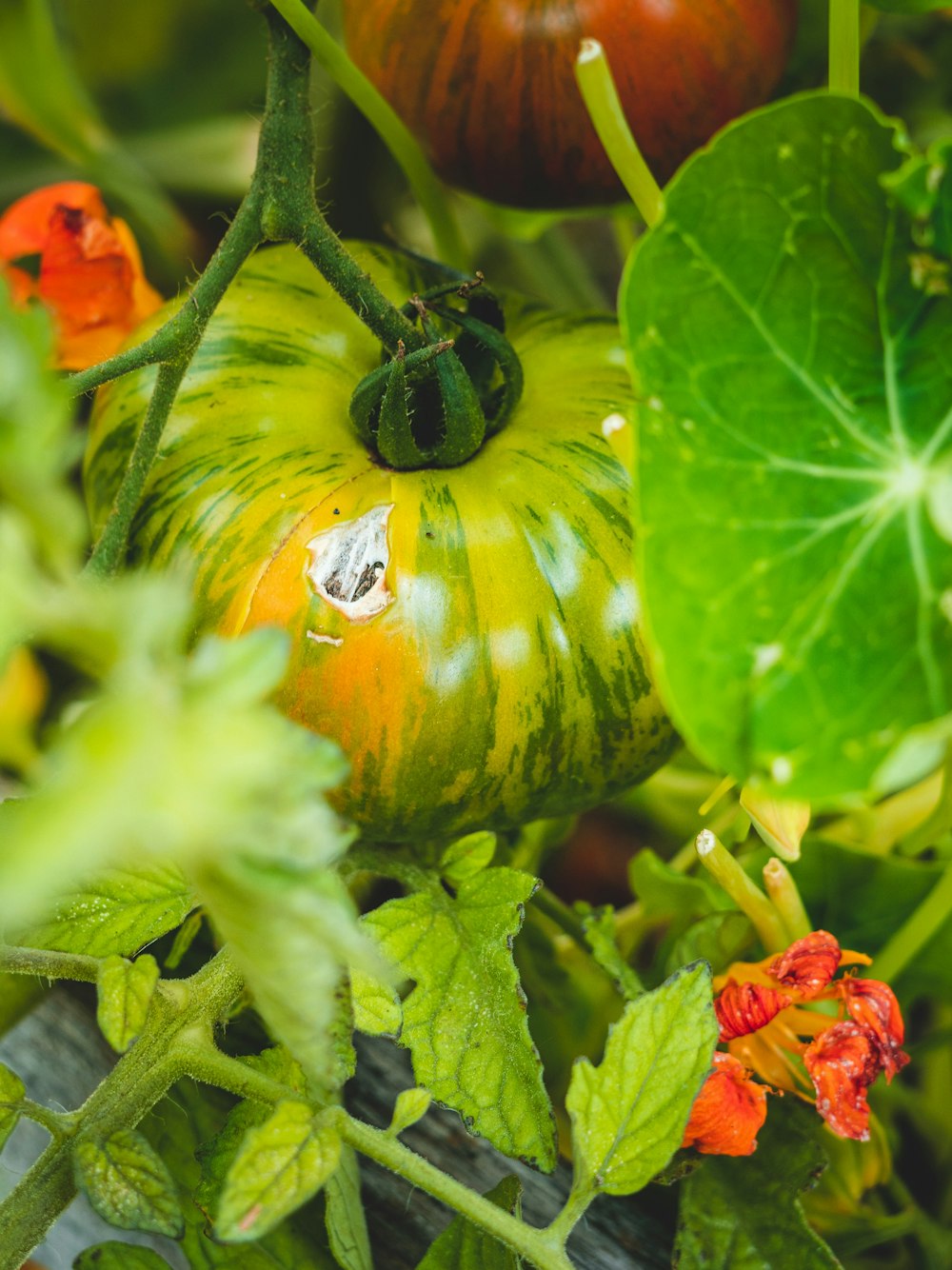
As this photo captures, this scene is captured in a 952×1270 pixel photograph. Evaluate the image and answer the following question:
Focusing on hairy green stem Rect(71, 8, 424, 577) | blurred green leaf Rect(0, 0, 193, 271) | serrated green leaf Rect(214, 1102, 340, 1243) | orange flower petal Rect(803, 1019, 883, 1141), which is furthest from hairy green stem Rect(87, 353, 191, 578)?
blurred green leaf Rect(0, 0, 193, 271)

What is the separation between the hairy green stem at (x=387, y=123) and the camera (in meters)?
0.56

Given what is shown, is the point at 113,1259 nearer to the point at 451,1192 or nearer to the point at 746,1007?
the point at 451,1192

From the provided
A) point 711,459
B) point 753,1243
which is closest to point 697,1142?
point 753,1243

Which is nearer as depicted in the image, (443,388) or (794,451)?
(794,451)

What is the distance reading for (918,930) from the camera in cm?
59

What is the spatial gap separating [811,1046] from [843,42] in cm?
44

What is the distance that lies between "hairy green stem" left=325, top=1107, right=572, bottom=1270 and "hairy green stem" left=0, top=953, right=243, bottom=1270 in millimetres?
68

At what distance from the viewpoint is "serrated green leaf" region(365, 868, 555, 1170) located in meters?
0.46

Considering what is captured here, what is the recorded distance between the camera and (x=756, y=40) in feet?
2.07

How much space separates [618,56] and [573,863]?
589 millimetres

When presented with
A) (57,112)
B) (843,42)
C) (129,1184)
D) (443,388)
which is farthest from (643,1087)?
(57,112)

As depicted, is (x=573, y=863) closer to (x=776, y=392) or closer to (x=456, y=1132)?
(x=456, y=1132)

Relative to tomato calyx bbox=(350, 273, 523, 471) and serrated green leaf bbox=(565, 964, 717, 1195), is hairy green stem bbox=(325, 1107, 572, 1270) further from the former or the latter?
tomato calyx bbox=(350, 273, 523, 471)

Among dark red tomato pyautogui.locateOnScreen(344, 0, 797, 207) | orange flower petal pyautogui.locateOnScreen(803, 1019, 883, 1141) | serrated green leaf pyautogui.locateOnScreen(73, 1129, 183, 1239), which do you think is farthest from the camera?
dark red tomato pyautogui.locateOnScreen(344, 0, 797, 207)
